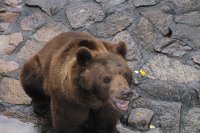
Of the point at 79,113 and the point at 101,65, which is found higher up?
the point at 101,65

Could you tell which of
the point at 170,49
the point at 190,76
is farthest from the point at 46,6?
the point at 190,76

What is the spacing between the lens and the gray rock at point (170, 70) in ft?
19.2

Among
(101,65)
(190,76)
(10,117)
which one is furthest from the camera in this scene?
(190,76)

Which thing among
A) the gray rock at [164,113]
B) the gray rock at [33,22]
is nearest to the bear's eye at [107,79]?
the gray rock at [164,113]

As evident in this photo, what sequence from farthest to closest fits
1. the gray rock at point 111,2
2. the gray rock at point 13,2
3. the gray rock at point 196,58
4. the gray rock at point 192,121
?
1. the gray rock at point 13,2
2. the gray rock at point 111,2
3. the gray rock at point 196,58
4. the gray rock at point 192,121

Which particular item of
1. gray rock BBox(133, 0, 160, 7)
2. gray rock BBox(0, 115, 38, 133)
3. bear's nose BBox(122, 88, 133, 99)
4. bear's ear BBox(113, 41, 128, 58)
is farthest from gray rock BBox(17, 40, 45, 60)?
bear's nose BBox(122, 88, 133, 99)

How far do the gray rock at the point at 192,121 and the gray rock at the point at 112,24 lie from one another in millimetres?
1642

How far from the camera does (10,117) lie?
5.48m

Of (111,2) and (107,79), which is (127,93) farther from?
(111,2)

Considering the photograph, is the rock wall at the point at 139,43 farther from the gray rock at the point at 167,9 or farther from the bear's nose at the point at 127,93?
the bear's nose at the point at 127,93

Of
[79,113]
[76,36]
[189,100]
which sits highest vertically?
[76,36]

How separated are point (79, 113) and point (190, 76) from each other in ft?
5.82

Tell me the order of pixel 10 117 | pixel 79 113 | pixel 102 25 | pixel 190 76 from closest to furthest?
1. pixel 79 113
2. pixel 10 117
3. pixel 190 76
4. pixel 102 25

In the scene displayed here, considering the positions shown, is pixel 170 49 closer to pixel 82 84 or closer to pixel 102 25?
pixel 102 25
